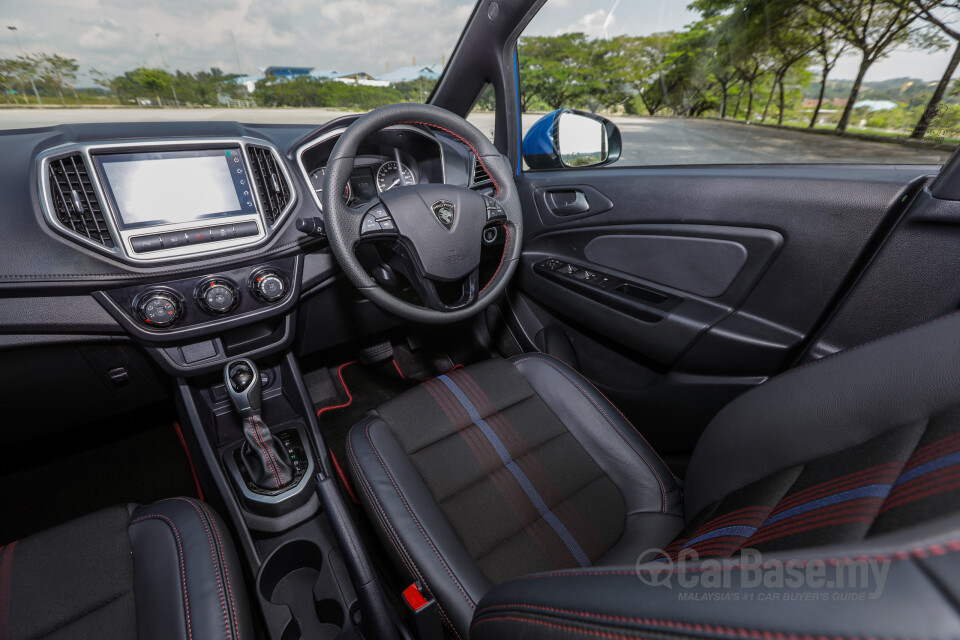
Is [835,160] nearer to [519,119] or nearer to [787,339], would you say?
[787,339]

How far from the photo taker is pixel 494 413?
132cm

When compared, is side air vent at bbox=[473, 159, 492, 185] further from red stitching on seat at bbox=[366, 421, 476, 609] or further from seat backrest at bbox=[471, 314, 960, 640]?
seat backrest at bbox=[471, 314, 960, 640]

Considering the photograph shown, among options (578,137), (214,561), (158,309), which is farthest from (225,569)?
(578,137)

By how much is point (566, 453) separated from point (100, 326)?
1.29 meters

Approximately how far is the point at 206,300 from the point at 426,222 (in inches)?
26.3

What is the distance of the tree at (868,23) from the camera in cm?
112

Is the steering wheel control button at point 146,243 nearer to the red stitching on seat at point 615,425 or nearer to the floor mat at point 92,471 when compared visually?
the floor mat at point 92,471

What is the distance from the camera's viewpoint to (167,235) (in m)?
1.26

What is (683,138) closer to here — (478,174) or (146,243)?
(478,174)

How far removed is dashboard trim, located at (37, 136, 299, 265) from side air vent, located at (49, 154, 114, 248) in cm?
1

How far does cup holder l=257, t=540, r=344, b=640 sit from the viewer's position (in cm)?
124

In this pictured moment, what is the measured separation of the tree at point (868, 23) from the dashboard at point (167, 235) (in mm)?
1185

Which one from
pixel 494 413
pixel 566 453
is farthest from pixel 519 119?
pixel 566 453

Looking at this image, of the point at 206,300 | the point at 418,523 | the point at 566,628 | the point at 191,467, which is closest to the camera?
the point at 566,628
